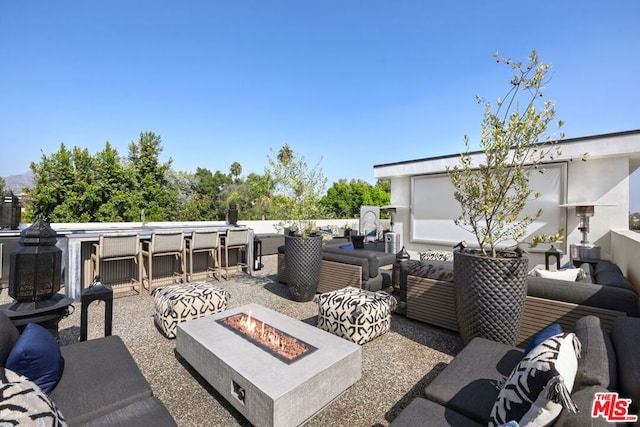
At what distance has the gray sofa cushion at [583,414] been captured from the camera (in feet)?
3.05

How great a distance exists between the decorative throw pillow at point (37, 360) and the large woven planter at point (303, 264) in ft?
10.0

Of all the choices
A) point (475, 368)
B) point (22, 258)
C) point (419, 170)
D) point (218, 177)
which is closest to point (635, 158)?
point (419, 170)

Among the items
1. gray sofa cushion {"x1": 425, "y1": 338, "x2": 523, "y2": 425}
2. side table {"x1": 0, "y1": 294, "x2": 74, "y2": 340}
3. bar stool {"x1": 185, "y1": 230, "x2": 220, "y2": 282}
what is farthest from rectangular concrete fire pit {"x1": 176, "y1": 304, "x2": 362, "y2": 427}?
bar stool {"x1": 185, "y1": 230, "x2": 220, "y2": 282}

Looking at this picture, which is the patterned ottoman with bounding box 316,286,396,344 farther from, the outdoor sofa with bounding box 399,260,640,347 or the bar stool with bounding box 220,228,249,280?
the bar stool with bounding box 220,228,249,280

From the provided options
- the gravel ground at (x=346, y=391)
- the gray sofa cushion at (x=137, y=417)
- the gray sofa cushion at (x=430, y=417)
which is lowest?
the gravel ground at (x=346, y=391)

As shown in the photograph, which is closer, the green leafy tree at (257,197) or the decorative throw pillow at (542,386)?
the decorative throw pillow at (542,386)

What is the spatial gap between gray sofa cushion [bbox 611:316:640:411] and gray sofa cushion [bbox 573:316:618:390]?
0.09 feet

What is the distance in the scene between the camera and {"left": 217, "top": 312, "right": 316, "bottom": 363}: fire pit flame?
86.4 inches

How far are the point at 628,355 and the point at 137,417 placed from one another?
95.8 inches

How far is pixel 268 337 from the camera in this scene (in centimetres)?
246

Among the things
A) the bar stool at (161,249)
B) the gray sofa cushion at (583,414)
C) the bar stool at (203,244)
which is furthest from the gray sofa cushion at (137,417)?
the bar stool at (203,244)

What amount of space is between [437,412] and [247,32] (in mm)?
9570

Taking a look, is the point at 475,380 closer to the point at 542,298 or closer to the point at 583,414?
the point at 583,414
